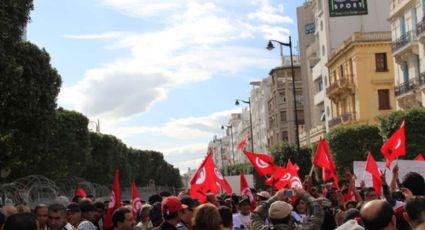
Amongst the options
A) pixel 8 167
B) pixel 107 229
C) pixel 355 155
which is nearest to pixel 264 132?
pixel 355 155

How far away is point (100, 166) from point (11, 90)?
1222 inches

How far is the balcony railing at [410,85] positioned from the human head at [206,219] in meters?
34.2

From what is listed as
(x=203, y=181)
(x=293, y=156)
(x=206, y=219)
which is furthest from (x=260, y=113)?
(x=206, y=219)

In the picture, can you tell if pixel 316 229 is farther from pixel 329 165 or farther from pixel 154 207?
pixel 329 165

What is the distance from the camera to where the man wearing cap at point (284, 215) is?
20.8 feet

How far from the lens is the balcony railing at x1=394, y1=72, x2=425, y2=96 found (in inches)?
1518

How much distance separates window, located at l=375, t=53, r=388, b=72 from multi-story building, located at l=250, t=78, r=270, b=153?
56935 millimetres

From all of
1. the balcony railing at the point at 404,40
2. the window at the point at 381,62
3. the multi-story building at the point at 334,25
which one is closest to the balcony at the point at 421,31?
the balcony railing at the point at 404,40

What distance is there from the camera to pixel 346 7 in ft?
186

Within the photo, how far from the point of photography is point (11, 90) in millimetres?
21297

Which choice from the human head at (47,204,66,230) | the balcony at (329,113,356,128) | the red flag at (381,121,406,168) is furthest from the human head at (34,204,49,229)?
the balcony at (329,113,356,128)

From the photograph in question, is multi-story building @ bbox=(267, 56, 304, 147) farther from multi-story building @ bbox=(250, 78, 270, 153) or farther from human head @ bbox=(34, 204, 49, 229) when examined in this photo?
human head @ bbox=(34, 204, 49, 229)

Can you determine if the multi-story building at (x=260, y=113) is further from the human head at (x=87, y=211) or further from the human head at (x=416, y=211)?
the human head at (x=416, y=211)

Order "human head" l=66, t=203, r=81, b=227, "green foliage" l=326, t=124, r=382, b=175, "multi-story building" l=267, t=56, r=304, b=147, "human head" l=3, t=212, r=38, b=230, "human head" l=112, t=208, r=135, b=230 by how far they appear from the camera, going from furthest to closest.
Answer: "multi-story building" l=267, t=56, r=304, b=147
"green foliage" l=326, t=124, r=382, b=175
"human head" l=66, t=203, r=81, b=227
"human head" l=112, t=208, r=135, b=230
"human head" l=3, t=212, r=38, b=230
